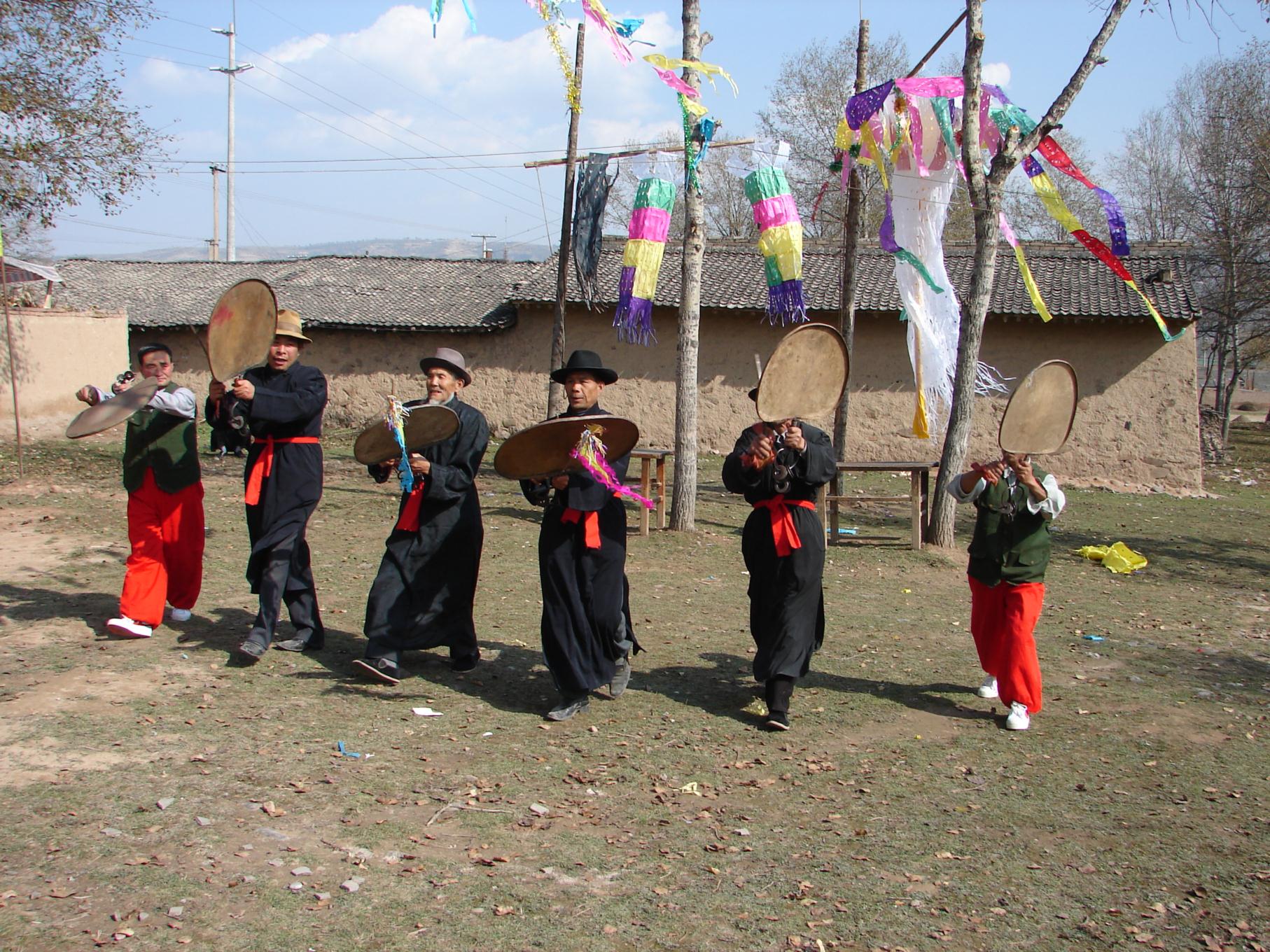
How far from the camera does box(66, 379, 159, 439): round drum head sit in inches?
233

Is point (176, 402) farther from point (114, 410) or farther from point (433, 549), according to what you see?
point (433, 549)

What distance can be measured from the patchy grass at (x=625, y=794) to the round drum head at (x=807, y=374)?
1658 millimetres

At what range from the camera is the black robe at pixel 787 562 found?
17.5ft

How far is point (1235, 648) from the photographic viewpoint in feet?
25.1

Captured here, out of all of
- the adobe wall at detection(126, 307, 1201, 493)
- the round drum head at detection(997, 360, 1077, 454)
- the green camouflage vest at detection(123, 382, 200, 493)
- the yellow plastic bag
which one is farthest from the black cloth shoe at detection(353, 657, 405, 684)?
the adobe wall at detection(126, 307, 1201, 493)

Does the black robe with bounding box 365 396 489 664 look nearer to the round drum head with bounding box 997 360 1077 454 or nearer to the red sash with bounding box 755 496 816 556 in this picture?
the red sash with bounding box 755 496 816 556

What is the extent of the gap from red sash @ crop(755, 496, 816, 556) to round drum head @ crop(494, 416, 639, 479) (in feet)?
2.67

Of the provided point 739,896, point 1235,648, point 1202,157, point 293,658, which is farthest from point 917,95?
point 1202,157

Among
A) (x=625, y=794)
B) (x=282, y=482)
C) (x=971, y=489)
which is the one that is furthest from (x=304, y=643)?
(x=971, y=489)

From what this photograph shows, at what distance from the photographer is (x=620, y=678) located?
5812 millimetres

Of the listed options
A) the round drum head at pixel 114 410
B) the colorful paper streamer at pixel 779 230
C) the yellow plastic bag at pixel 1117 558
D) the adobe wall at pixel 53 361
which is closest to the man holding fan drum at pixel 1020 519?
the round drum head at pixel 114 410

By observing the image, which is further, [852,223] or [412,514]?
[852,223]

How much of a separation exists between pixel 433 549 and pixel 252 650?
1.15 metres

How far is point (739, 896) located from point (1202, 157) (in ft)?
116
